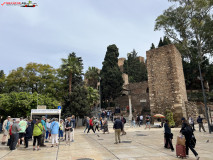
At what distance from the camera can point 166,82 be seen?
19078mm

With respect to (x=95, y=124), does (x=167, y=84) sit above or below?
above

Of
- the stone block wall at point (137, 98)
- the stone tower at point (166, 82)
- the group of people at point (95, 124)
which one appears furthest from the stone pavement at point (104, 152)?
the stone block wall at point (137, 98)

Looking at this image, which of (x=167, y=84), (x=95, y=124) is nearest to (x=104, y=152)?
(x=95, y=124)

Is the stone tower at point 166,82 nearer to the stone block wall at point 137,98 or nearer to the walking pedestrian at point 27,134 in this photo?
the stone block wall at point 137,98

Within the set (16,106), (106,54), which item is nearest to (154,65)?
(16,106)

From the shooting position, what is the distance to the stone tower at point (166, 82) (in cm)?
1814

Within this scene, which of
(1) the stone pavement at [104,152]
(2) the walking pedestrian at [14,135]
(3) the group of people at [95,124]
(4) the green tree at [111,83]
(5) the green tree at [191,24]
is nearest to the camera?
(1) the stone pavement at [104,152]

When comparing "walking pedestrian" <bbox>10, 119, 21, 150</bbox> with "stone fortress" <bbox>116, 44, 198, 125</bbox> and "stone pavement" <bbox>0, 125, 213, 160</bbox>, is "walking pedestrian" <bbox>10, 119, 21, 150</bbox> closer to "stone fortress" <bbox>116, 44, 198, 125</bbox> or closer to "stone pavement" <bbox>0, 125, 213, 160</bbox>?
"stone pavement" <bbox>0, 125, 213, 160</bbox>

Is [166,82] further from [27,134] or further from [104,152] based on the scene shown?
[27,134]

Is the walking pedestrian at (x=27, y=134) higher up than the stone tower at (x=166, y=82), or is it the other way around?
the stone tower at (x=166, y=82)

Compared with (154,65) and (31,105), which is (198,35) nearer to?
(154,65)

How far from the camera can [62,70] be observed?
27.4 m

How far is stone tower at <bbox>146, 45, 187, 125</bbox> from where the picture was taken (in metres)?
18.1

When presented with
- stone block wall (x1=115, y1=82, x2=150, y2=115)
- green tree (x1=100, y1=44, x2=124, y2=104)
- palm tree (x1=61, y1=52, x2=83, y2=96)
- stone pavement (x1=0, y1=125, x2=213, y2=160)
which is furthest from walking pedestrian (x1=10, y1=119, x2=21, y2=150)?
green tree (x1=100, y1=44, x2=124, y2=104)
